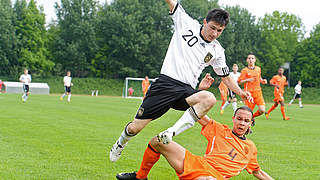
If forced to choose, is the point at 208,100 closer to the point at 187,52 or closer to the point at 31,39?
the point at 187,52

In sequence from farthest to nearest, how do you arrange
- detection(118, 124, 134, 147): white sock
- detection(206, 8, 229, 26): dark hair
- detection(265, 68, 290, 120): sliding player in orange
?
detection(265, 68, 290, 120): sliding player in orange, detection(118, 124, 134, 147): white sock, detection(206, 8, 229, 26): dark hair

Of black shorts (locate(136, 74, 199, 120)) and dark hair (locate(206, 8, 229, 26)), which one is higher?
dark hair (locate(206, 8, 229, 26))

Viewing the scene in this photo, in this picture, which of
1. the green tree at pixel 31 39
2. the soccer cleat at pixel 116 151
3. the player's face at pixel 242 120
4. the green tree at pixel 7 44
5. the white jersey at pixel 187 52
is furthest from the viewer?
the green tree at pixel 31 39

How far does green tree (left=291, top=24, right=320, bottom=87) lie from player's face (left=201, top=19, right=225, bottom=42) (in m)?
55.3

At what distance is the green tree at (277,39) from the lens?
190 ft

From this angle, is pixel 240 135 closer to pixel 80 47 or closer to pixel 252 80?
pixel 252 80

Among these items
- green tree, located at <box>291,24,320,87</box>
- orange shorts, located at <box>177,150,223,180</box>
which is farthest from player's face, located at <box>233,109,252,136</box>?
green tree, located at <box>291,24,320,87</box>

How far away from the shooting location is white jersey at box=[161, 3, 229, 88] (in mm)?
4809

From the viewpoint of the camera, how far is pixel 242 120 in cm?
431

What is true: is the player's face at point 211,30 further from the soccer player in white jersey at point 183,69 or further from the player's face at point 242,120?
the player's face at point 242,120

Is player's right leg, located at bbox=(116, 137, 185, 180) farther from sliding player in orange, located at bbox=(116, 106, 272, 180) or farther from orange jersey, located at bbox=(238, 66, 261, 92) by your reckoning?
orange jersey, located at bbox=(238, 66, 261, 92)

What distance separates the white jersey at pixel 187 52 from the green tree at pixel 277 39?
180 ft

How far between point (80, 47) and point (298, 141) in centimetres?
5048

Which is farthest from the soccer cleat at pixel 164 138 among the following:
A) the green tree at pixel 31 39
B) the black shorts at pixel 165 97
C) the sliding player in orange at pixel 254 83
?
the green tree at pixel 31 39
